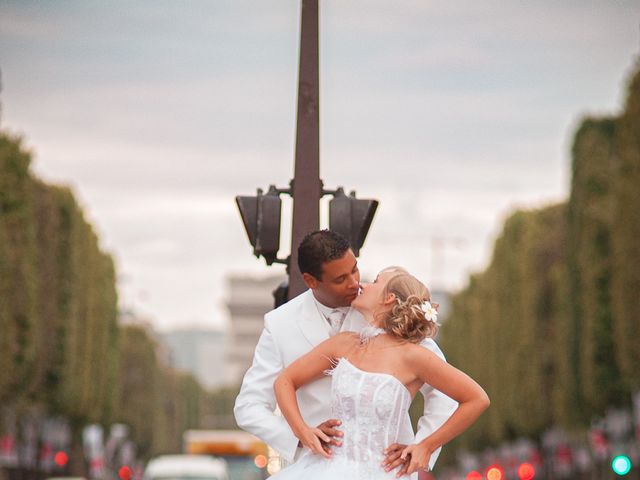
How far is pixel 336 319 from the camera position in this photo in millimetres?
7270

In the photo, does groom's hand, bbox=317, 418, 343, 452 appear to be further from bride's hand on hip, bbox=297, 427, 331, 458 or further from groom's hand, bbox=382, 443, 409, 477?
groom's hand, bbox=382, 443, 409, 477

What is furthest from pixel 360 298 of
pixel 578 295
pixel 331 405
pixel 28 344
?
pixel 578 295

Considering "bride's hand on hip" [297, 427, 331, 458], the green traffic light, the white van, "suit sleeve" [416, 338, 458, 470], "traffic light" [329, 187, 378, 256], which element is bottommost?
the white van

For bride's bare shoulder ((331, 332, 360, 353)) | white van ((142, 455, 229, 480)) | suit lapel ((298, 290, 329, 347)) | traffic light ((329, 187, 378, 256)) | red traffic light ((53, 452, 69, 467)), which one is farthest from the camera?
red traffic light ((53, 452, 69, 467))

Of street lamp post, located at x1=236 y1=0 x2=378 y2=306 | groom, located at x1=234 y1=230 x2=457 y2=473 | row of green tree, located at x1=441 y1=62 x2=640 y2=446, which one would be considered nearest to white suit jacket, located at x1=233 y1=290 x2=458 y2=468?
groom, located at x1=234 y1=230 x2=457 y2=473

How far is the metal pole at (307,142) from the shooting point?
11008mm

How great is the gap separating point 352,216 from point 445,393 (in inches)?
200

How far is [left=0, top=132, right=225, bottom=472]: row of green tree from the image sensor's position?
4003cm

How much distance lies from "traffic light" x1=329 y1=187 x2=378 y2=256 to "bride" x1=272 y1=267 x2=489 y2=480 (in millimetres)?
4818

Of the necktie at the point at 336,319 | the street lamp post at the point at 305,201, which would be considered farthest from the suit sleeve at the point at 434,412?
the street lamp post at the point at 305,201

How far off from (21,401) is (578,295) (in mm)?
16001

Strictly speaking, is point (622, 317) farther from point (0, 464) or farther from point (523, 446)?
point (523, 446)

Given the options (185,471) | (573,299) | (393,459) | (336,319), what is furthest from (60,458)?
(393,459)

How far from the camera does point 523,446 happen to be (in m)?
69.5
